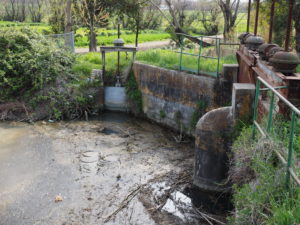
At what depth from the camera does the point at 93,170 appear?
998 centimetres

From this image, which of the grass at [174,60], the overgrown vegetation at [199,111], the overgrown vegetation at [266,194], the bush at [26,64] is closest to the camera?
the overgrown vegetation at [266,194]

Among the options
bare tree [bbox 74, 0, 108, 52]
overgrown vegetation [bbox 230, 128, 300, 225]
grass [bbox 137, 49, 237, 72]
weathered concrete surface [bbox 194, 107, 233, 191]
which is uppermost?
→ bare tree [bbox 74, 0, 108, 52]

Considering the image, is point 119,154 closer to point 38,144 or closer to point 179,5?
point 38,144

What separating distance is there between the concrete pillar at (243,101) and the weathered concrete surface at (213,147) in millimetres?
410

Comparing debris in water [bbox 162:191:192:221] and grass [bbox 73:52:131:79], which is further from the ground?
grass [bbox 73:52:131:79]

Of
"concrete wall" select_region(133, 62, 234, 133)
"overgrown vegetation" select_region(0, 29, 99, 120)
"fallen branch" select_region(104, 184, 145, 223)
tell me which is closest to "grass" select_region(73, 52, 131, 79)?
"overgrown vegetation" select_region(0, 29, 99, 120)

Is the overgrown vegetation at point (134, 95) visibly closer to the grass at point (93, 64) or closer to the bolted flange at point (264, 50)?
the grass at point (93, 64)

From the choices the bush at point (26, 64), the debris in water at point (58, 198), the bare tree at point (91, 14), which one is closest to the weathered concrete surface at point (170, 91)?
the bush at point (26, 64)

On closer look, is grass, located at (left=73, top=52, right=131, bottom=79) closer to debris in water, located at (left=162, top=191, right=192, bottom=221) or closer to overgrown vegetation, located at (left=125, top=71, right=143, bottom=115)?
overgrown vegetation, located at (left=125, top=71, right=143, bottom=115)

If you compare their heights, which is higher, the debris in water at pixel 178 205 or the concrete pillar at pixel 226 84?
the concrete pillar at pixel 226 84

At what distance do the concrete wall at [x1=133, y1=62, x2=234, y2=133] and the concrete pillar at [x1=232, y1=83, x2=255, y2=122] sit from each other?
359cm

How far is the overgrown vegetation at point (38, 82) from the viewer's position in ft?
47.6

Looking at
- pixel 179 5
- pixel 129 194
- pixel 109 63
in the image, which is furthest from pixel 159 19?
pixel 129 194

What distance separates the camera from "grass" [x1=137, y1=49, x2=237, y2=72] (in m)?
12.9
